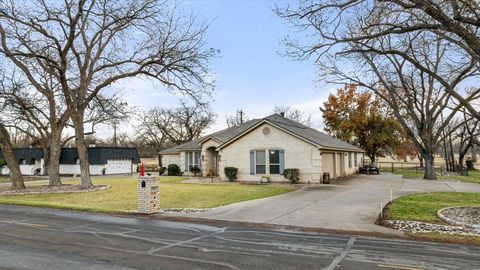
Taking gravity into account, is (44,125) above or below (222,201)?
above

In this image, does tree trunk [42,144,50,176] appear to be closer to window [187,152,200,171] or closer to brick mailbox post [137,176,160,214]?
window [187,152,200,171]

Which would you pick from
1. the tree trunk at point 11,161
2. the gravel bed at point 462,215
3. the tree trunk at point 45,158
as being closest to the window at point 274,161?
the gravel bed at point 462,215

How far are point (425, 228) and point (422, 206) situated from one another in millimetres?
4351

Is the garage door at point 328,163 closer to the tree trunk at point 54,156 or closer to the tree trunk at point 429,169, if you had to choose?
the tree trunk at point 429,169

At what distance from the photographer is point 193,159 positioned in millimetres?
36094

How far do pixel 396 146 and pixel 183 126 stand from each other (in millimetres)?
32797

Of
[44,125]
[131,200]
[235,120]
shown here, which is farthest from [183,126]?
[131,200]

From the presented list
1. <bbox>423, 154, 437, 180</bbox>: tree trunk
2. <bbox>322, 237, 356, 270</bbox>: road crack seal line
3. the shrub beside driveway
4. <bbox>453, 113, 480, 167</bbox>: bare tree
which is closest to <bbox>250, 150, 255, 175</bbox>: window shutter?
the shrub beside driveway

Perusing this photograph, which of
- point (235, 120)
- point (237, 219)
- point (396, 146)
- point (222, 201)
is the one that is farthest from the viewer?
point (235, 120)

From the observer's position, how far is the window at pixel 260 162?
85.2ft

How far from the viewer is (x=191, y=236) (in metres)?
8.92

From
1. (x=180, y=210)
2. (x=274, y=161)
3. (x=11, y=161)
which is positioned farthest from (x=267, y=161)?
(x=11, y=161)

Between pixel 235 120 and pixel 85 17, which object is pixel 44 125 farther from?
pixel 235 120

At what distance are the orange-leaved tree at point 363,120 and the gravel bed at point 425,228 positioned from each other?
125ft
